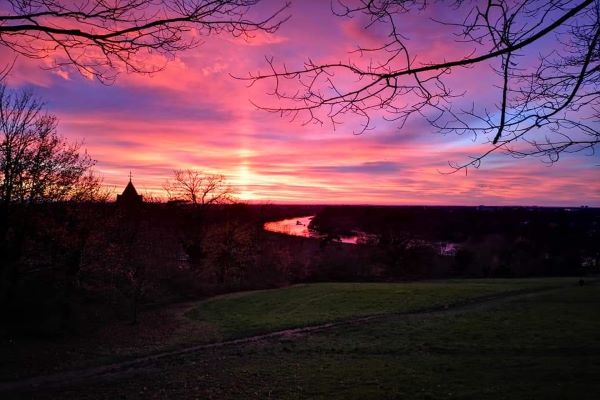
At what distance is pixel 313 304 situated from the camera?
33938 mm

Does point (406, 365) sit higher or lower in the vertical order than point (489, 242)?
lower

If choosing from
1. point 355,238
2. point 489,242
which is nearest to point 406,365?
point 489,242

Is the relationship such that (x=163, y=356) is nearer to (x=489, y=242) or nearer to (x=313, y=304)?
(x=313, y=304)

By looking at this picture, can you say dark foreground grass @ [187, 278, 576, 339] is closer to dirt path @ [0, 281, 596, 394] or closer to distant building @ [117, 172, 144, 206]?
dirt path @ [0, 281, 596, 394]

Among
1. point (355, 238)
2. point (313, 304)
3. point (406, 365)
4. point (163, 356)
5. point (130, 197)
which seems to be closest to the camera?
point (406, 365)

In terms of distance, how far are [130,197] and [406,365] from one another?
50.8 meters

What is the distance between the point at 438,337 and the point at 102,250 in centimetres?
2238

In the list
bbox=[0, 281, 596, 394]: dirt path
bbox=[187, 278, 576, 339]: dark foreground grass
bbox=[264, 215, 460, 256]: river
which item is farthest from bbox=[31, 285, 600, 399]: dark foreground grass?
bbox=[264, 215, 460, 256]: river

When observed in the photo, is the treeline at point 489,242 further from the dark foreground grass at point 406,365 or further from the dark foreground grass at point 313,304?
the dark foreground grass at point 406,365

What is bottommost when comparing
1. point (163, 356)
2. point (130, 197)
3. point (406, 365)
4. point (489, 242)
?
point (163, 356)

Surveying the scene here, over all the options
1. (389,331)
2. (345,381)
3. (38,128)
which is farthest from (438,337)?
(38,128)

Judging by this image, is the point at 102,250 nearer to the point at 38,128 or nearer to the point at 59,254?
the point at 59,254

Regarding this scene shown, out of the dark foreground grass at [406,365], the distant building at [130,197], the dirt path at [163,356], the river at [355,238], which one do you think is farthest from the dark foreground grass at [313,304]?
the river at [355,238]

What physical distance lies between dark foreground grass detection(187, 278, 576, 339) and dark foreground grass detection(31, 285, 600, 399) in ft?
14.5
